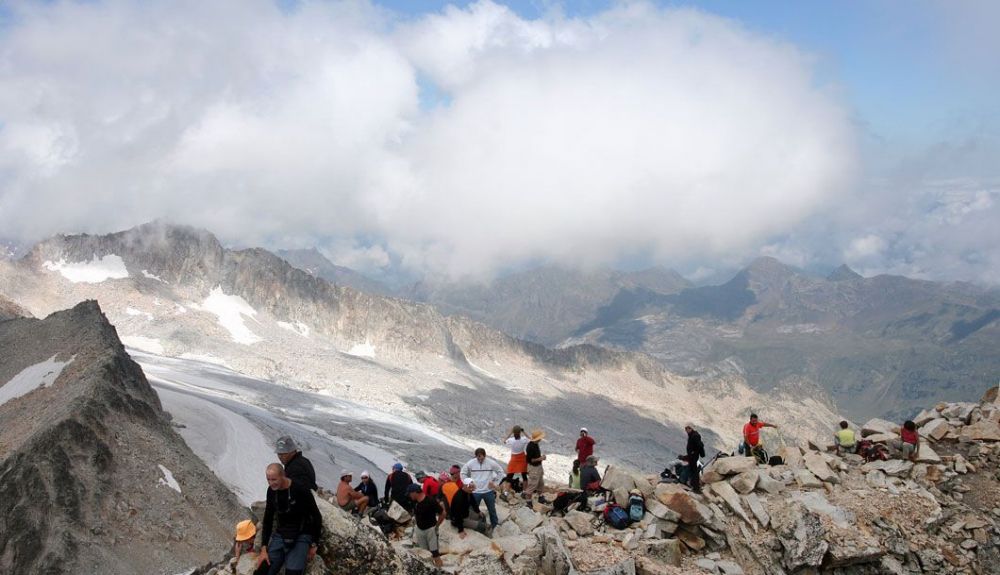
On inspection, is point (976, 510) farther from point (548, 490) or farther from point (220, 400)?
point (220, 400)

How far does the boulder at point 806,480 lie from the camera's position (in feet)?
69.5

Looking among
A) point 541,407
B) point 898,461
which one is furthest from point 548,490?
point 541,407

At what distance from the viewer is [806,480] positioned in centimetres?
2123

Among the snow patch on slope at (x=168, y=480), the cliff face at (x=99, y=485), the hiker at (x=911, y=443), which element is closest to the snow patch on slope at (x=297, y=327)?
the cliff face at (x=99, y=485)

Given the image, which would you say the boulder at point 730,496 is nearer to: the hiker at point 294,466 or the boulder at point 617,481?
the boulder at point 617,481

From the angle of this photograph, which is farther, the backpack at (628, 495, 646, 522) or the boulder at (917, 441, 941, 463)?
the boulder at (917, 441, 941, 463)

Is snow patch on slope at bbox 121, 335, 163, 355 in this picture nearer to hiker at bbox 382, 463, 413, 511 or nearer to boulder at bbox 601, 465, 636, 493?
hiker at bbox 382, 463, 413, 511

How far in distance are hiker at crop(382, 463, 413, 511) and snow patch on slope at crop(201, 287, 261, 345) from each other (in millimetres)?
142008

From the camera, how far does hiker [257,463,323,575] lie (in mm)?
10703

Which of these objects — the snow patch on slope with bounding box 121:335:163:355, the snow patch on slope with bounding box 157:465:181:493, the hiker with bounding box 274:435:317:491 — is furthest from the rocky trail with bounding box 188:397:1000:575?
the snow patch on slope with bounding box 121:335:163:355

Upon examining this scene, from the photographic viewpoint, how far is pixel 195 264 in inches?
6924

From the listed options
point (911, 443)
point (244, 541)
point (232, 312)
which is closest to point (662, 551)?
point (244, 541)

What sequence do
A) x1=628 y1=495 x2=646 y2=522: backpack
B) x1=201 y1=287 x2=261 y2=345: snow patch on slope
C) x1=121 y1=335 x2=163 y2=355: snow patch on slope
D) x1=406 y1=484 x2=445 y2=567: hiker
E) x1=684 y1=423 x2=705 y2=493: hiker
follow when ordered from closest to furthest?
x1=406 y1=484 x2=445 y2=567: hiker
x1=628 y1=495 x2=646 y2=522: backpack
x1=684 y1=423 x2=705 y2=493: hiker
x1=121 y1=335 x2=163 y2=355: snow patch on slope
x1=201 y1=287 x2=261 y2=345: snow patch on slope

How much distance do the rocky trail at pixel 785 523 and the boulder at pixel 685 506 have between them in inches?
1.1
